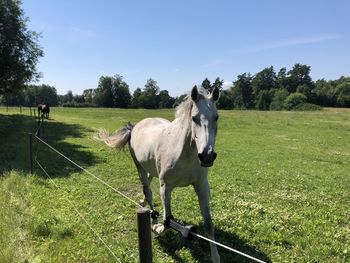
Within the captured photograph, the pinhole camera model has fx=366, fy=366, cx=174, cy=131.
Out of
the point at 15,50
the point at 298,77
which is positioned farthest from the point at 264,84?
the point at 15,50

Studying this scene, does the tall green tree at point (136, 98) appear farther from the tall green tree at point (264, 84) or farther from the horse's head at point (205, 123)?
the horse's head at point (205, 123)

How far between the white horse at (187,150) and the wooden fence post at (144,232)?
113 cm

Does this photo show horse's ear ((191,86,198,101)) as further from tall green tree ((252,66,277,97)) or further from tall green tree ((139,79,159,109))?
tall green tree ((252,66,277,97))

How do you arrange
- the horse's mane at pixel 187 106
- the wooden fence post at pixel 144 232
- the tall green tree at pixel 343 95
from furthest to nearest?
1. the tall green tree at pixel 343 95
2. the horse's mane at pixel 187 106
3. the wooden fence post at pixel 144 232

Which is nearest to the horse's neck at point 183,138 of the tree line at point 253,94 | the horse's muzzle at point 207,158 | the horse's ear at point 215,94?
the horse's ear at point 215,94

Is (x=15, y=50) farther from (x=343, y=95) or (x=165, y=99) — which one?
(x=343, y=95)

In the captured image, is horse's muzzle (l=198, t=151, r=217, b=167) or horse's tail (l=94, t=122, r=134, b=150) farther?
horse's tail (l=94, t=122, r=134, b=150)

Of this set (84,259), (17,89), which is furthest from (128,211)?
(17,89)

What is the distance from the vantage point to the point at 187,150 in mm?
5484

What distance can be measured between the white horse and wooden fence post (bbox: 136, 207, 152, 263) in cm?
113

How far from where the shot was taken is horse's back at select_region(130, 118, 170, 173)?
681 cm

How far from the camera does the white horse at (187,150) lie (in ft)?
15.2

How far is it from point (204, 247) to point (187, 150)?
202cm

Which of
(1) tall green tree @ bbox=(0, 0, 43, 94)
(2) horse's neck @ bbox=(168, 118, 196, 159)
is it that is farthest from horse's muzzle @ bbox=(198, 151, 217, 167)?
(1) tall green tree @ bbox=(0, 0, 43, 94)
